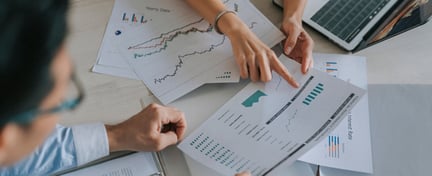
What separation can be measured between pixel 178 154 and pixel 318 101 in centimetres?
28

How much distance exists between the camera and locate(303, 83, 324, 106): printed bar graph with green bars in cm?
102

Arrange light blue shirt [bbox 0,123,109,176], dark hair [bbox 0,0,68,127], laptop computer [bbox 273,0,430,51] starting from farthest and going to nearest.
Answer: laptop computer [bbox 273,0,430,51]
light blue shirt [bbox 0,123,109,176]
dark hair [bbox 0,0,68,127]

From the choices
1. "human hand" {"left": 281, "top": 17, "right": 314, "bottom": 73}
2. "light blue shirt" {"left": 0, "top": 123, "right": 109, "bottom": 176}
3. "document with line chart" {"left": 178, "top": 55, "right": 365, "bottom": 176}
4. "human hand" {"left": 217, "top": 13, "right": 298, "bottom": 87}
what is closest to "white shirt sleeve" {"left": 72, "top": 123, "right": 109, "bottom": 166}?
"light blue shirt" {"left": 0, "top": 123, "right": 109, "bottom": 176}

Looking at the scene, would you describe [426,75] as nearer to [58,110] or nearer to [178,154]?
[178,154]

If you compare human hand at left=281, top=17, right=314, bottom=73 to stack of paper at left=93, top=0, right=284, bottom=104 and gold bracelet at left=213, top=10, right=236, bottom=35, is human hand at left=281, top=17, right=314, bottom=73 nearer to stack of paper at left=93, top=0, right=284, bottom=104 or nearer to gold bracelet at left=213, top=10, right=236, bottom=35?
stack of paper at left=93, top=0, right=284, bottom=104

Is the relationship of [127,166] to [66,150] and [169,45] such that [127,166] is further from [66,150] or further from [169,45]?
[169,45]

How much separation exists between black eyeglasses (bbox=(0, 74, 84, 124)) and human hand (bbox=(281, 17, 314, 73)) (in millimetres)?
615

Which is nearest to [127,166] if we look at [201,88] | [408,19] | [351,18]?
[201,88]

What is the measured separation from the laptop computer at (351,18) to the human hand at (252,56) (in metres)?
0.16

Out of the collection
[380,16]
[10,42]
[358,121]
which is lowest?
[358,121]

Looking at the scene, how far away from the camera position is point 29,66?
48 cm

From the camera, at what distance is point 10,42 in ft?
1.51

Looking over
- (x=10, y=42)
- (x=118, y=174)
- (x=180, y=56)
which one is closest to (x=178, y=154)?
(x=118, y=174)

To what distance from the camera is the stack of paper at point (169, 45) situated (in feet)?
3.66
